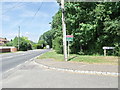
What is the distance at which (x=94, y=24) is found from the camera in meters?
16.0

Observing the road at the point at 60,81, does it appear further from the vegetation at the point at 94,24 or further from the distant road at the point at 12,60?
the vegetation at the point at 94,24

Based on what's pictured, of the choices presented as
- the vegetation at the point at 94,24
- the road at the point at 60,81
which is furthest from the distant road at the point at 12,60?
the vegetation at the point at 94,24

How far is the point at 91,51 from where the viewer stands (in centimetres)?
1877

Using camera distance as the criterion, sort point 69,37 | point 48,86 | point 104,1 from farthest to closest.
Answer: point 104,1 → point 69,37 → point 48,86

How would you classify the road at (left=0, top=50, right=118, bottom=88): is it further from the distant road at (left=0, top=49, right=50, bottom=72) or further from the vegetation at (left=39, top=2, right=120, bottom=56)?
the vegetation at (left=39, top=2, right=120, bottom=56)

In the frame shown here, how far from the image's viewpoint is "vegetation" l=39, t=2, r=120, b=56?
49.0ft

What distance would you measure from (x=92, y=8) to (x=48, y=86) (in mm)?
13287

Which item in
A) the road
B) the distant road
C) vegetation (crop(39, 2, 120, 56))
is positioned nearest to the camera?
the road

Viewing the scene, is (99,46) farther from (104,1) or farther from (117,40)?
(104,1)

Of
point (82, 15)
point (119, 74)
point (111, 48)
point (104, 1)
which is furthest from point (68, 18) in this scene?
point (119, 74)

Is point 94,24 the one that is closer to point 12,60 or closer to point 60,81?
point 12,60

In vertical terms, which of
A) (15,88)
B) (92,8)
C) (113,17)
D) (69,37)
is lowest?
(15,88)

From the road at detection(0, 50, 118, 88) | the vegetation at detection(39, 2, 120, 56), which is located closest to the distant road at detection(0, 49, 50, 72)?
the road at detection(0, 50, 118, 88)

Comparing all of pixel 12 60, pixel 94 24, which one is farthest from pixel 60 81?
pixel 12 60
